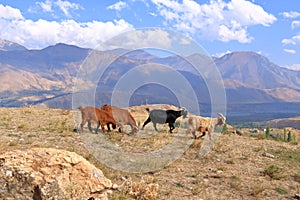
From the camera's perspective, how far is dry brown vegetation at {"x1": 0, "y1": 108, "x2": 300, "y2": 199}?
938 centimetres

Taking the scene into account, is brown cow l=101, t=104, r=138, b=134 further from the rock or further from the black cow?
the rock

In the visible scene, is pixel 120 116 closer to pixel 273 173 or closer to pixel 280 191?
pixel 273 173

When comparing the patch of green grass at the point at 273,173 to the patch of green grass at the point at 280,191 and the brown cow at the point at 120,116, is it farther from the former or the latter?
the brown cow at the point at 120,116

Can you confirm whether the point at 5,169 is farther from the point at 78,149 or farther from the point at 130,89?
the point at 130,89

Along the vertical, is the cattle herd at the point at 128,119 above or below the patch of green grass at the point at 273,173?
above

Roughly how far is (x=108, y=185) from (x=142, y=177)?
222 cm

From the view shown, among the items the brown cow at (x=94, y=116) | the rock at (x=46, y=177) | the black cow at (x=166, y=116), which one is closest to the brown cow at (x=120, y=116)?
the brown cow at (x=94, y=116)

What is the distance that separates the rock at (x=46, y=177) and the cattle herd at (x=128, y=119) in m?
7.74

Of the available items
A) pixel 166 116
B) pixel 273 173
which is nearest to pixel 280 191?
pixel 273 173

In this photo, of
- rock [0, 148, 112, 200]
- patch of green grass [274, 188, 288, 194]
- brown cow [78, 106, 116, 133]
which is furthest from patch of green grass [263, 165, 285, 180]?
brown cow [78, 106, 116, 133]

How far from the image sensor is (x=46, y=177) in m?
6.93

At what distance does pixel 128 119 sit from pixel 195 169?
686cm

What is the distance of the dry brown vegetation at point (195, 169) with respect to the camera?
30.8 ft

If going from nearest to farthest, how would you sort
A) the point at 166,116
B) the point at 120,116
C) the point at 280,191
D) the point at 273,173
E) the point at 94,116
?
1. the point at 280,191
2. the point at 273,173
3. the point at 94,116
4. the point at 120,116
5. the point at 166,116
